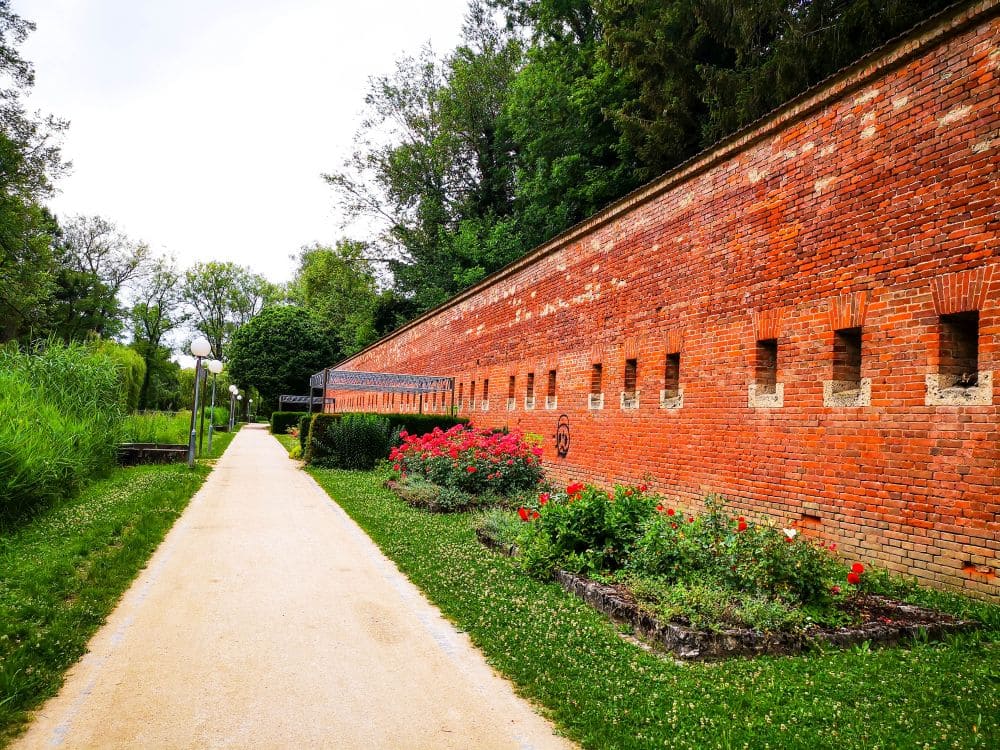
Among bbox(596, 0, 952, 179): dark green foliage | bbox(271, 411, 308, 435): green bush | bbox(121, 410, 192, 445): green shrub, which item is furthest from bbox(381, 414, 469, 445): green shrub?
bbox(271, 411, 308, 435): green bush

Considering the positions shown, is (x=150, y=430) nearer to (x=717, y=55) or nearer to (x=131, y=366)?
(x=131, y=366)

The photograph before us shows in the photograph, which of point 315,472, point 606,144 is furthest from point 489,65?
point 315,472

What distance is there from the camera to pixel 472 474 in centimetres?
1191

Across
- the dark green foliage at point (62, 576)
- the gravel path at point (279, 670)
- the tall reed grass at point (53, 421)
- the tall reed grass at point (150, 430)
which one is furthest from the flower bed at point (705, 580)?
the tall reed grass at point (150, 430)

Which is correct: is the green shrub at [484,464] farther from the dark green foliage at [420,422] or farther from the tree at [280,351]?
the tree at [280,351]

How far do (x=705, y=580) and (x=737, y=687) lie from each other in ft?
5.10

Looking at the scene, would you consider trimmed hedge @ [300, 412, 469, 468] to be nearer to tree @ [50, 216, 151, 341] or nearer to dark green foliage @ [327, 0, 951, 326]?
dark green foliage @ [327, 0, 951, 326]

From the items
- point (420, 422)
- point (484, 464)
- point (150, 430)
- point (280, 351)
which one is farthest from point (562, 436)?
point (280, 351)

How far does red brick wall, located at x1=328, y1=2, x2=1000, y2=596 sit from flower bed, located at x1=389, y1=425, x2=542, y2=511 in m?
1.47

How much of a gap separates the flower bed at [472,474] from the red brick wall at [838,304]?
147 cm

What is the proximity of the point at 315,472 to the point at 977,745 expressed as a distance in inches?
607

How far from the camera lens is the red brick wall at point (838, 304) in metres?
5.59

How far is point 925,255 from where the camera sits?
5.95m

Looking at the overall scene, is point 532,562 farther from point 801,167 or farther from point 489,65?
point 489,65
